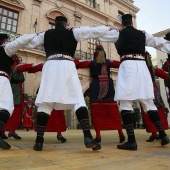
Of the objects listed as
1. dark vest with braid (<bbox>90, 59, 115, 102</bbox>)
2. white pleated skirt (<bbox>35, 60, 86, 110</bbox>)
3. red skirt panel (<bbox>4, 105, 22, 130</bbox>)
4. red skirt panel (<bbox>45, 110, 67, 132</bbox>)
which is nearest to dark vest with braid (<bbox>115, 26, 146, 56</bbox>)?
white pleated skirt (<bbox>35, 60, 86, 110</bbox>)

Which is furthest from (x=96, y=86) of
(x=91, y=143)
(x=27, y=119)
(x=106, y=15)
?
(x=106, y=15)

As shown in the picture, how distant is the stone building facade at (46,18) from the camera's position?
12108 millimetres

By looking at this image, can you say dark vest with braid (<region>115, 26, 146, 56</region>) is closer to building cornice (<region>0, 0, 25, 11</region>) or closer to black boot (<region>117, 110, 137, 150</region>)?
black boot (<region>117, 110, 137, 150</region>)

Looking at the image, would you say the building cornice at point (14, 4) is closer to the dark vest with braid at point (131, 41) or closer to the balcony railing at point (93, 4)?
the balcony railing at point (93, 4)

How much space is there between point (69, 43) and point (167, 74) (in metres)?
2.17

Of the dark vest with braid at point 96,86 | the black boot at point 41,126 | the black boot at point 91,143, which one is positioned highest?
the dark vest with braid at point 96,86

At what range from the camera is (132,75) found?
8.56ft

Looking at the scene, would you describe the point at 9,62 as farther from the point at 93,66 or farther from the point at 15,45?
the point at 93,66

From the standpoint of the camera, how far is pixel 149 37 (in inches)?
111

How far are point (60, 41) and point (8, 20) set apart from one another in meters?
11.4

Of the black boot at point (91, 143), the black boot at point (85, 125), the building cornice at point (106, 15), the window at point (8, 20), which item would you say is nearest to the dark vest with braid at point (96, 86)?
the black boot at point (85, 125)

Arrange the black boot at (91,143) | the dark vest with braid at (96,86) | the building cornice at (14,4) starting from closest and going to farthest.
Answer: the black boot at (91,143)
the dark vest with braid at (96,86)
the building cornice at (14,4)

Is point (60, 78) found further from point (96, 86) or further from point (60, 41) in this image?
point (96, 86)

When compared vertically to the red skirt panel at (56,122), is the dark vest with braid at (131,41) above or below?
above
